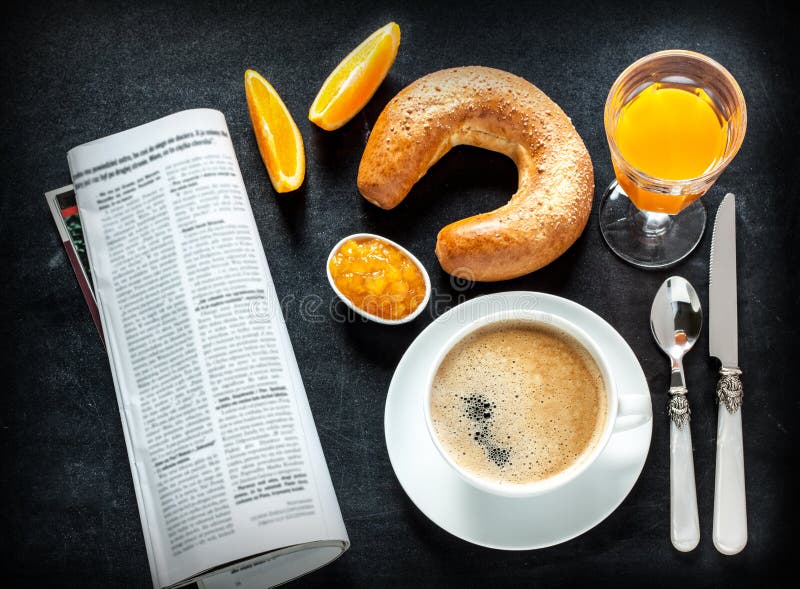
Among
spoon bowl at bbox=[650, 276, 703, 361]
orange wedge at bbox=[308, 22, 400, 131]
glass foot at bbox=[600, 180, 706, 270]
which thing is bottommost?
spoon bowl at bbox=[650, 276, 703, 361]

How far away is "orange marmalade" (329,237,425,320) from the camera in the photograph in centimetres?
144

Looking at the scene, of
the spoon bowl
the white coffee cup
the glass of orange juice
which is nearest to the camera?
the white coffee cup

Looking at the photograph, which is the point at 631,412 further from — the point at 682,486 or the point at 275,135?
the point at 275,135

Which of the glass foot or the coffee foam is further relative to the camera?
the glass foot

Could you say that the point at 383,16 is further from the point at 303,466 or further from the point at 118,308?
the point at 303,466

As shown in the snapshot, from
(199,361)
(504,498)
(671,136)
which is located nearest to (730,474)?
(504,498)

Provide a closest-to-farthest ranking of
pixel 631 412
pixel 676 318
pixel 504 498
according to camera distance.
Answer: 1. pixel 631 412
2. pixel 504 498
3. pixel 676 318

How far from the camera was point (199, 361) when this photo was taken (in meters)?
1.42

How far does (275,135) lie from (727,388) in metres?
1.04

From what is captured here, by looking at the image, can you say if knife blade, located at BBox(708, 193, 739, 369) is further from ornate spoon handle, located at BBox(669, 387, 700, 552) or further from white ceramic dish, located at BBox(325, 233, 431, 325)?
white ceramic dish, located at BBox(325, 233, 431, 325)

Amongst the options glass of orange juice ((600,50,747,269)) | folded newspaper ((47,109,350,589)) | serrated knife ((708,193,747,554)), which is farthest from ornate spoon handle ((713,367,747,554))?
folded newspaper ((47,109,350,589))

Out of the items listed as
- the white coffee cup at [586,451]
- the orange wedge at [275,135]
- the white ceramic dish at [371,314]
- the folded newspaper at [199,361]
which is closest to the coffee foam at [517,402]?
the white coffee cup at [586,451]

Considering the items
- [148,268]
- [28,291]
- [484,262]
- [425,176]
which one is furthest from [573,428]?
[28,291]

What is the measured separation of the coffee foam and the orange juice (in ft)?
1.18
